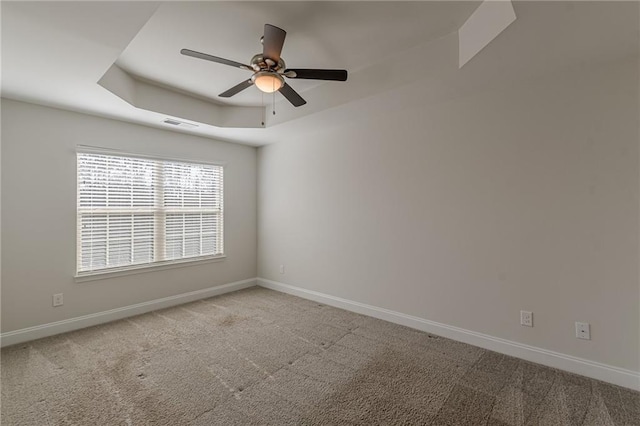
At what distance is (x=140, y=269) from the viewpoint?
369cm

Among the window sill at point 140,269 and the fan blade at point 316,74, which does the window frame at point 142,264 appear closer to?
the window sill at point 140,269

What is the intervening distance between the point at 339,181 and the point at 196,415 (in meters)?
2.83

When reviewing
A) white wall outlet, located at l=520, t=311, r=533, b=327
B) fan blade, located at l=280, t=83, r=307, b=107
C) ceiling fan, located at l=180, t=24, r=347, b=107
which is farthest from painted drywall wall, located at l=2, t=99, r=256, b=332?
white wall outlet, located at l=520, t=311, r=533, b=327

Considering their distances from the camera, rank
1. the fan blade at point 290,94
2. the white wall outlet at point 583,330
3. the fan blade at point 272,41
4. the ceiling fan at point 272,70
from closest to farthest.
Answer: the fan blade at point 272,41 < the ceiling fan at point 272,70 < the white wall outlet at point 583,330 < the fan blade at point 290,94

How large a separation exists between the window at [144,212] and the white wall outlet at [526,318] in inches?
154

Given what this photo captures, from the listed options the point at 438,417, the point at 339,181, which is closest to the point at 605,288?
the point at 438,417

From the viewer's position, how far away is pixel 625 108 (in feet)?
6.98

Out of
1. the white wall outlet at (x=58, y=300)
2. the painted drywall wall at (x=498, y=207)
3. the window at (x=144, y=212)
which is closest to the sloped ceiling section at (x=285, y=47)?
the painted drywall wall at (x=498, y=207)

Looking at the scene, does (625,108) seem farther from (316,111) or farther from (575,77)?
(316,111)

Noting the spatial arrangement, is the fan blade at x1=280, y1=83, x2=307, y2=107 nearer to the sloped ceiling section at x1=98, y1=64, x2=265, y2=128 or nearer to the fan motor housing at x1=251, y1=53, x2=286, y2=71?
the fan motor housing at x1=251, y1=53, x2=286, y2=71

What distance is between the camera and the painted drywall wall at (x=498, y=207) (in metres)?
2.18

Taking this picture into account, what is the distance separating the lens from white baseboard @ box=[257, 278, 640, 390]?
2.15 meters

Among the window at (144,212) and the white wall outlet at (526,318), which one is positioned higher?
the window at (144,212)

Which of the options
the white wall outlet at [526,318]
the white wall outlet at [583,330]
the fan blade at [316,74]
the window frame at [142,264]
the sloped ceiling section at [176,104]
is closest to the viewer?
the fan blade at [316,74]
